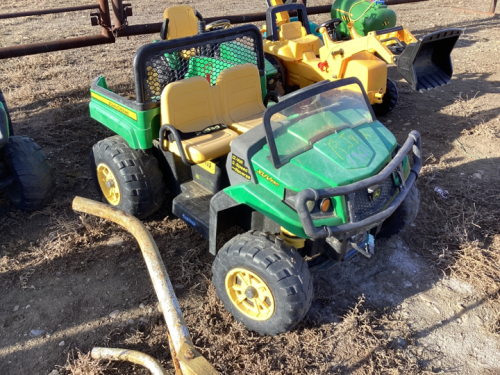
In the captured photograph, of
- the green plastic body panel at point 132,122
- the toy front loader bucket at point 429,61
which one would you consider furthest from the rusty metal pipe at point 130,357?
the toy front loader bucket at point 429,61

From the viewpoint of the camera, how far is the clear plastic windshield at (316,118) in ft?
8.93

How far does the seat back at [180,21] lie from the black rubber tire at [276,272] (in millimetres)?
3174

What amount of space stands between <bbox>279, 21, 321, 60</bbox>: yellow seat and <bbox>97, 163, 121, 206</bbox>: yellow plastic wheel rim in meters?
3.02

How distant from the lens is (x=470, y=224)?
3.72 meters

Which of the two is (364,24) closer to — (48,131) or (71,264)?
(48,131)

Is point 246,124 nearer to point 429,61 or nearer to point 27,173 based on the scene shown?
point 27,173

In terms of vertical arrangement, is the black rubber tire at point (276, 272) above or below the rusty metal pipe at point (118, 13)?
below

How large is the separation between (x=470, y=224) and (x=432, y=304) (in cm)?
104

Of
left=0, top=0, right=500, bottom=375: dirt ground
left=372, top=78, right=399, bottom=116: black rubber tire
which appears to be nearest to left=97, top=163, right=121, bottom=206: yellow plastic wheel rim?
left=0, top=0, right=500, bottom=375: dirt ground

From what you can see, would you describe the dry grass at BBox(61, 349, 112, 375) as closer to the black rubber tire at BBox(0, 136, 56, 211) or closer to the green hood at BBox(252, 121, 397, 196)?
the green hood at BBox(252, 121, 397, 196)

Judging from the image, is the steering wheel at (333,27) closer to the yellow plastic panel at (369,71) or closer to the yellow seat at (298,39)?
the yellow seat at (298,39)

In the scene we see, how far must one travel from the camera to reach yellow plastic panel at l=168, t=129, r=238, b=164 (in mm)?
3055

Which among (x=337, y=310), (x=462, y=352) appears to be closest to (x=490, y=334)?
(x=462, y=352)

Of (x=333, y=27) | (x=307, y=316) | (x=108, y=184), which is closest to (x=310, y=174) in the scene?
(x=307, y=316)
